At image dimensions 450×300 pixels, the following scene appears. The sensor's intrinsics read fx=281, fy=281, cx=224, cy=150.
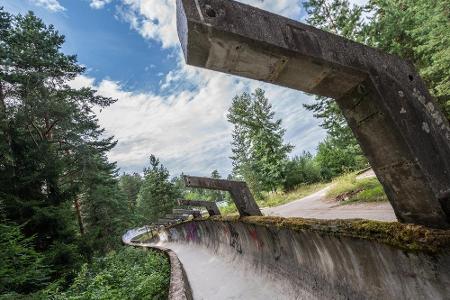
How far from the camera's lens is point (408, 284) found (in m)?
2.33

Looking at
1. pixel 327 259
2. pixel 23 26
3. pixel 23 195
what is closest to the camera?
pixel 327 259

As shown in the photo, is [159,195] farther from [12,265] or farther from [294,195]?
[12,265]

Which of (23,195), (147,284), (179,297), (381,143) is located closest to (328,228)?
(381,143)

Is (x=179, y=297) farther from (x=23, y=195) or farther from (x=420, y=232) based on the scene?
(x=23, y=195)

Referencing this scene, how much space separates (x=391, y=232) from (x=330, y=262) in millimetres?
1429

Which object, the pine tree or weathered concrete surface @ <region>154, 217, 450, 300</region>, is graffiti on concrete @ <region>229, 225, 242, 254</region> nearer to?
weathered concrete surface @ <region>154, 217, 450, 300</region>

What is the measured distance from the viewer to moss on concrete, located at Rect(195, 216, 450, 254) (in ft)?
6.38

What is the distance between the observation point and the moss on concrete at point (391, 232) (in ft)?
6.38

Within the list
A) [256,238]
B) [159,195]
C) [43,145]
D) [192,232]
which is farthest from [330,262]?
[159,195]

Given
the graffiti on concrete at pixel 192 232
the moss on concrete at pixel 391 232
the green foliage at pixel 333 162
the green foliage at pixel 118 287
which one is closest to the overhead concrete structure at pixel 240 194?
the green foliage at pixel 118 287

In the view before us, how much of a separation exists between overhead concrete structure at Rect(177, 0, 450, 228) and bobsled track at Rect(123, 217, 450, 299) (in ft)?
1.25

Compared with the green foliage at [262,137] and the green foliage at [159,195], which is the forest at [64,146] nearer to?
the green foliage at [262,137]

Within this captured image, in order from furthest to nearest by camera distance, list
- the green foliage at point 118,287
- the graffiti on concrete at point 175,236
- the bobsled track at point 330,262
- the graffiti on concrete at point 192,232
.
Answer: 1. the graffiti on concrete at point 175,236
2. the graffiti on concrete at point 192,232
3. the green foliage at point 118,287
4. the bobsled track at point 330,262

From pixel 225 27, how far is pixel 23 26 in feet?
64.9
